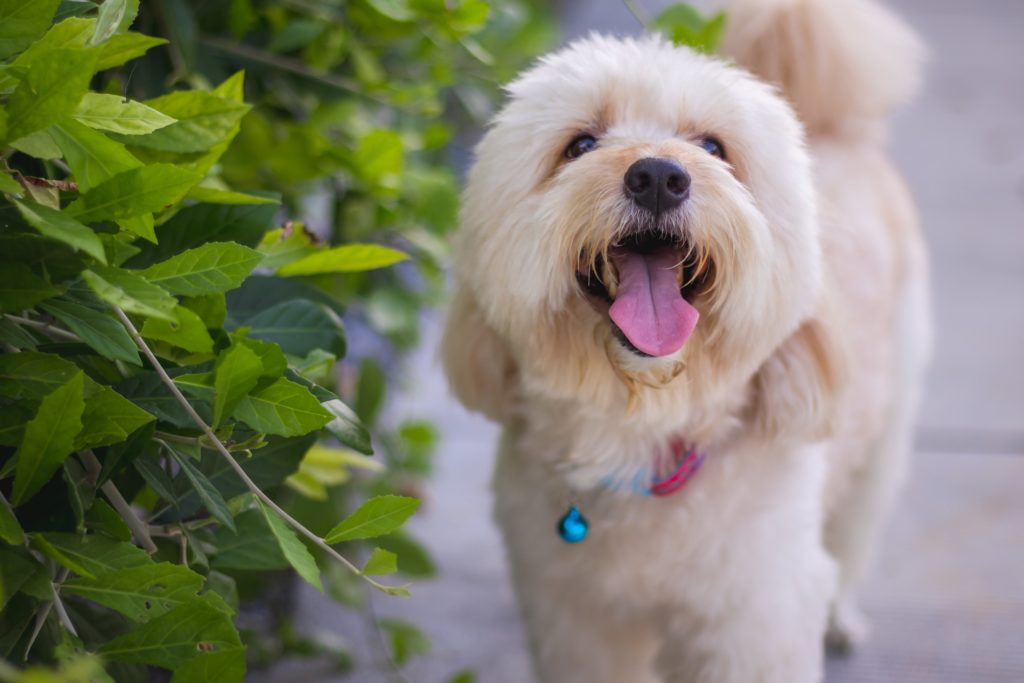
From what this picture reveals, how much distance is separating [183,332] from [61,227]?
0.72 ft

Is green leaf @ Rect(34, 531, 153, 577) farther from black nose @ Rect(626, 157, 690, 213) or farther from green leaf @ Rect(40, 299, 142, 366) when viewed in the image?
black nose @ Rect(626, 157, 690, 213)

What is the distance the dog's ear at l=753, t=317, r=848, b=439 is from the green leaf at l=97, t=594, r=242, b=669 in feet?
3.34

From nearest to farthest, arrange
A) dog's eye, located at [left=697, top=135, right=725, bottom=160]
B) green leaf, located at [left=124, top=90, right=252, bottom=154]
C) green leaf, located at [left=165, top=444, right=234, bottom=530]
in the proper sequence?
green leaf, located at [left=165, top=444, right=234, bottom=530]
green leaf, located at [left=124, top=90, right=252, bottom=154]
dog's eye, located at [left=697, top=135, right=725, bottom=160]

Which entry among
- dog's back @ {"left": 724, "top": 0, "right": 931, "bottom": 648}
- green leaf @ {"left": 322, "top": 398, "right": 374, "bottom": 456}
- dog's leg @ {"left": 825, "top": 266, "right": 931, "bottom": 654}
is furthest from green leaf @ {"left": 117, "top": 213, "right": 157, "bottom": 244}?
dog's leg @ {"left": 825, "top": 266, "right": 931, "bottom": 654}

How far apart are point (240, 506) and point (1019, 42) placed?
24.4ft

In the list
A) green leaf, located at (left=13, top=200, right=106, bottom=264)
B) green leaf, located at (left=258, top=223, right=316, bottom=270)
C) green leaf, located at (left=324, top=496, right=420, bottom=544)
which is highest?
green leaf, located at (left=13, top=200, right=106, bottom=264)

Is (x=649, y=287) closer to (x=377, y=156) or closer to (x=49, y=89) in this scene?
(x=377, y=156)

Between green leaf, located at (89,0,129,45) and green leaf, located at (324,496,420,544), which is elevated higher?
green leaf, located at (89,0,129,45)

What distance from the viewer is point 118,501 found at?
4.06 ft

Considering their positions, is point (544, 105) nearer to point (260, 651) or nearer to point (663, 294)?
point (663, 294)

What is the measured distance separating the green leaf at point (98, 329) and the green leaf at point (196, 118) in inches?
10.8

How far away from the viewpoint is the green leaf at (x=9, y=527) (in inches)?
40.4

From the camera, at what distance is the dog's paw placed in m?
2.57

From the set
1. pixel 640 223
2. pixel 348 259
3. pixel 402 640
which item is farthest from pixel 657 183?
pixel 402 640
